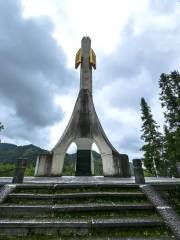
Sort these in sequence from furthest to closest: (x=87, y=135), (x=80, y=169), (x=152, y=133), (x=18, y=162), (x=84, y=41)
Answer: (x=152, y=133) < (x=84, y=41) < (x=80, y=169) < (x=87, y=135) < (x=18, y=162)

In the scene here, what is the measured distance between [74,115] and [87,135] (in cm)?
168

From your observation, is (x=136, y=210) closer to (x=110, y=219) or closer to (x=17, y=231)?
(x=110, y=219)

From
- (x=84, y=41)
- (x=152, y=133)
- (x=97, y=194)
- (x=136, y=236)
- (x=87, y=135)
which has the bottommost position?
(x=136, y=236)

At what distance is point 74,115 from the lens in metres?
14.0

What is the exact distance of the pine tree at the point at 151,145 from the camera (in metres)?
26.5

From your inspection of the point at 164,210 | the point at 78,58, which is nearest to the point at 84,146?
the point at 78,58

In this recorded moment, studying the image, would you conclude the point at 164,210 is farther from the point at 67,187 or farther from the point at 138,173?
the point at 67,187

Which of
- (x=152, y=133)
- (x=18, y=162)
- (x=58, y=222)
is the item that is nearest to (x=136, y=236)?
(x=58, y=222)

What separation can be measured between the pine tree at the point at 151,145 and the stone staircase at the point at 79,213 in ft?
66.1

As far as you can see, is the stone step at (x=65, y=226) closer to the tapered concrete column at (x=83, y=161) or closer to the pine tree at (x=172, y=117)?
the tapered concrete column at (x=83, y=161)

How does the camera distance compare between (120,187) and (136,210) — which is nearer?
(136,210)

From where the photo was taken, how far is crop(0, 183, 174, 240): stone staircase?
15.0 ft

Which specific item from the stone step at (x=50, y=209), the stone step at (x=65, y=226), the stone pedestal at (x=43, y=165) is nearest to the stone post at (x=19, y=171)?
the stone step at (x=50, y=209)

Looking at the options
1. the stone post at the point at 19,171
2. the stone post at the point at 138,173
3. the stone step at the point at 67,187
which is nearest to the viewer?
the stone step at the point at 67,187
